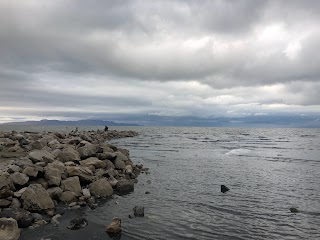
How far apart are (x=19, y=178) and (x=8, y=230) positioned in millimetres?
4292

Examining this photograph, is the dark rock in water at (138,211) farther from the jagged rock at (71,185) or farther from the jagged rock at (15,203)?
the jagged rock at (15,203)

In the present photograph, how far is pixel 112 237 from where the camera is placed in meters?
10.1

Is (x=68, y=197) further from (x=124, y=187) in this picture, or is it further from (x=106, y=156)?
(x=106, y=156)

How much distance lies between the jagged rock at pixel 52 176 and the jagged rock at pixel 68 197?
70 cm

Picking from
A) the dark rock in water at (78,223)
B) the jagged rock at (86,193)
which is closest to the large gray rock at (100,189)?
the jagged rock at (86,193)

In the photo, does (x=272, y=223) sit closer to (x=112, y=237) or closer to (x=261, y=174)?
(x=112, y=237)

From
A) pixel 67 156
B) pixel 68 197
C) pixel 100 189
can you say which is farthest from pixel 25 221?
pixel 67 156

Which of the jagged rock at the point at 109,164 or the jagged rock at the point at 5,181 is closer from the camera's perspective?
the jagged rock at the point at 5,181

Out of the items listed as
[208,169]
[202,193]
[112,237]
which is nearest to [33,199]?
[112,237]

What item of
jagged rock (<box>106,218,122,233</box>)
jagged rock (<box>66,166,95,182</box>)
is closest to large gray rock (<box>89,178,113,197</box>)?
jagged rock (<box>66,166,95,182</box>)

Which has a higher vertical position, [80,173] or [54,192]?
[80,173]

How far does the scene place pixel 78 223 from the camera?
10.9 m

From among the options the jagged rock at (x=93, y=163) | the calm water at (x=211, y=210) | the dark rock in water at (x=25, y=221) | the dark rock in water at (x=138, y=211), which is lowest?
the calm water at (x=211, y=210)

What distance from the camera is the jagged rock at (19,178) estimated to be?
1282 centimetres
